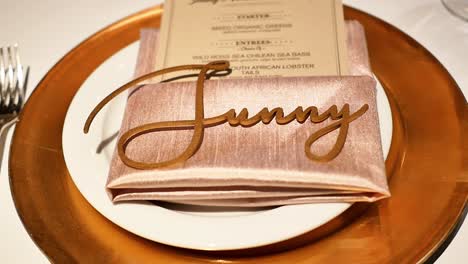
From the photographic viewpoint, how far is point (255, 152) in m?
0.43

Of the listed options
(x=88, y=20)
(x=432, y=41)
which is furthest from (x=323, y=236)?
(x=88, y=20)

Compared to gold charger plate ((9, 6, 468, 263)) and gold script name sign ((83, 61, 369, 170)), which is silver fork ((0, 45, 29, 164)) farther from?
gold script name sign ((83, 61, 369, 170))

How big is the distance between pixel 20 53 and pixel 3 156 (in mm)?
203

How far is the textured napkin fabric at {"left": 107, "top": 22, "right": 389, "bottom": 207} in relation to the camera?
0.41 metres

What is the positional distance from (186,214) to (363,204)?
0.17 m

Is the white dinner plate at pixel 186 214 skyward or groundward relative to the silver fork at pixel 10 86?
groundward

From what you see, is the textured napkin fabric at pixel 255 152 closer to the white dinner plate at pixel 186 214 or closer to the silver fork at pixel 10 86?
the white dinner plate at pixel 186 214

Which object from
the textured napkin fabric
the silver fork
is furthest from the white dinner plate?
the silver fork

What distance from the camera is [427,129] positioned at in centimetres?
52

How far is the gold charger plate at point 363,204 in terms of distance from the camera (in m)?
0.43

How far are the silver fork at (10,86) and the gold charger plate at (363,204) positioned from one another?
0.10 ft

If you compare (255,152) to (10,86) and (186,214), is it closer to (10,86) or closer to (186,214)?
(186,214)

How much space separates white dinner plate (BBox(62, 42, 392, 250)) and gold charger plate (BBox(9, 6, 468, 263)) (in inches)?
1.2

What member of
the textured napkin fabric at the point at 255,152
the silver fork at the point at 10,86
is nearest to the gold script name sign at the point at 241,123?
the textured napkin fabric at the point at 255,152
